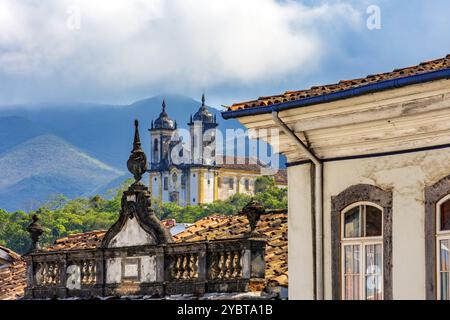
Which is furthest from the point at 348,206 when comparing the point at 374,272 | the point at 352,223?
the point at 374,272

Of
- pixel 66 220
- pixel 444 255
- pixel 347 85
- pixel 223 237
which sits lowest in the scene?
pixel 444 255

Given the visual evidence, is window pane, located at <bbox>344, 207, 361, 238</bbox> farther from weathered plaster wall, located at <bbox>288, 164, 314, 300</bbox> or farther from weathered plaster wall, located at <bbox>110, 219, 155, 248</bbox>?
weathered plaster wall, located at <bbox>110, 219, 155, 248</bbox>

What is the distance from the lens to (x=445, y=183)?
19.3 meters

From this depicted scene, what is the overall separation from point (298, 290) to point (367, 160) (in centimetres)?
246

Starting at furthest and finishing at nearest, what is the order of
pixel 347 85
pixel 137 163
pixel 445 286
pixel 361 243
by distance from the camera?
pixel 137 163
pixel 347 85
pixel 361 243
pixel 445 286

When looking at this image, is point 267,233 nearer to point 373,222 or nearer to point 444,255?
point 373,222

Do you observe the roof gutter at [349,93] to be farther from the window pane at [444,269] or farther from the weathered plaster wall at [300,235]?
the window pane at [444,269]

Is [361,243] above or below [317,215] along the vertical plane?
below

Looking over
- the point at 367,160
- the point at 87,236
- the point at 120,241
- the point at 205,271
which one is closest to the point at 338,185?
the point at 367,160

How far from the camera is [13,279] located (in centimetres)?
3366

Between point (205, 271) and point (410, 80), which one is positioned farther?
point (205, 271)

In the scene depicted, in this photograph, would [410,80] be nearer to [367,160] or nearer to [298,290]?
[367,160]

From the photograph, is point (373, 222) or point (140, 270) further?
point (140, 270)

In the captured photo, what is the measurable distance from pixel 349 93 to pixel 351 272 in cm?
274
